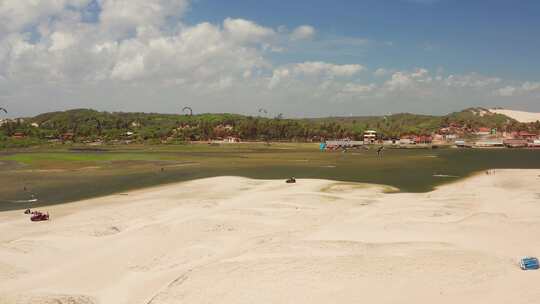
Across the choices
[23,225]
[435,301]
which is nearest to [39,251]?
[23,225]

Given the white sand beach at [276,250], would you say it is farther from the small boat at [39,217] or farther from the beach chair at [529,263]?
the small boat at [39,217]

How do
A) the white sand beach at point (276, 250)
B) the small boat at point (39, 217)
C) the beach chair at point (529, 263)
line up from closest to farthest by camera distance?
the white sand beach at point (276, 250), the beach chair at point (529, 263), the small boat at point (39, 217)

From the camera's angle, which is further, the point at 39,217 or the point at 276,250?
the point at 39,217

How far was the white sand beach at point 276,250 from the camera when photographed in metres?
21.2

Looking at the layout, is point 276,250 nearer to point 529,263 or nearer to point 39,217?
point 529,263

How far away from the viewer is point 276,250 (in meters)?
27.7

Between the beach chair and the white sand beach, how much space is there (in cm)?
40

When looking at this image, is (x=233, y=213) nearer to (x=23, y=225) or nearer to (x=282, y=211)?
(x=282, y=211)

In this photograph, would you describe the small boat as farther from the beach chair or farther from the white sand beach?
the beach chair

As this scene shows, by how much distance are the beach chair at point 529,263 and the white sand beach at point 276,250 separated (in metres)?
0.40

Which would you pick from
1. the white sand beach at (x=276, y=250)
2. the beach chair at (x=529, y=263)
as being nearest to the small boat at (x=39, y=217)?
the white sand beach at (x=276, y=250)

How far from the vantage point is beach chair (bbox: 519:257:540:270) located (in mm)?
23531

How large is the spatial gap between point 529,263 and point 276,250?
590 inches

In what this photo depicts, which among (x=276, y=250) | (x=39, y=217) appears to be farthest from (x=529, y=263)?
(x=39, y=217)
